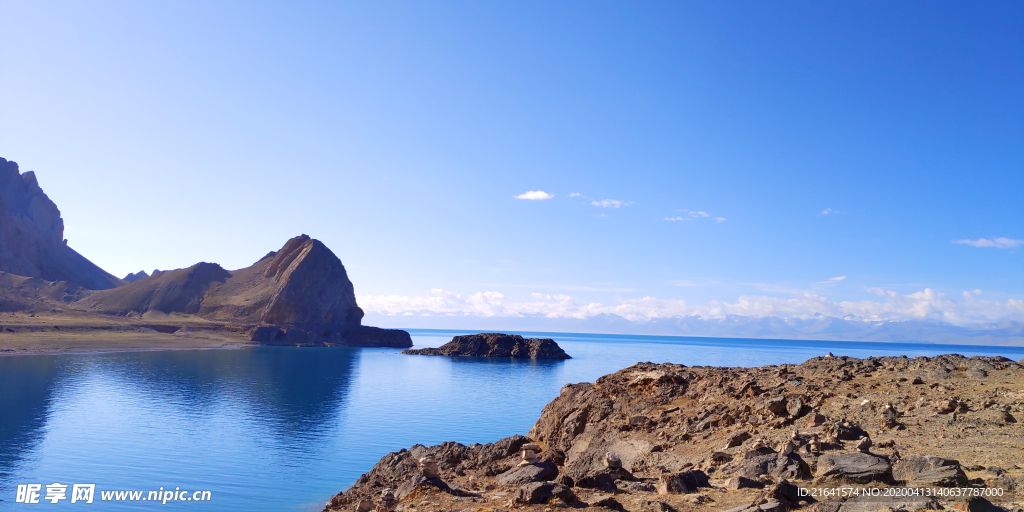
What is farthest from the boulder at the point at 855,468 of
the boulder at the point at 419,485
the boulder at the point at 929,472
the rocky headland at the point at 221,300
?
the rocky headland at the point at 221,300

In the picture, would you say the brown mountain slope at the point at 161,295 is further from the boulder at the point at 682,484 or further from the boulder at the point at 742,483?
the boulder at the point at 742,483

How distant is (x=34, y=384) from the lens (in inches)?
2149

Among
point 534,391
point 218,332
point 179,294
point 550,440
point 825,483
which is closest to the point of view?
point 825,483

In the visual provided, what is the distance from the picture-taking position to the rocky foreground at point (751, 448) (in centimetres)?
1005

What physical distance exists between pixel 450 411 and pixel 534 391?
1909 centimetres

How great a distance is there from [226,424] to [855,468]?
4045cm

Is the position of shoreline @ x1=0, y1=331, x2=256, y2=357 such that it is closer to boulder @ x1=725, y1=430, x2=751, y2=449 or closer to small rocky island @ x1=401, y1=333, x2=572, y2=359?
small rocky island @ x1=401, y1=333, x2=572, y2=359

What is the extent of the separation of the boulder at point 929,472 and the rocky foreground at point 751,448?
0.08 feet

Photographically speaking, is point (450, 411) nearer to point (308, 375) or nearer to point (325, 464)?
point (325, 464)

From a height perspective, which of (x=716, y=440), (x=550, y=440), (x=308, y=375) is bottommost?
(x=308, y=375)

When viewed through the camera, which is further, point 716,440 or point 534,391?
point 534,391

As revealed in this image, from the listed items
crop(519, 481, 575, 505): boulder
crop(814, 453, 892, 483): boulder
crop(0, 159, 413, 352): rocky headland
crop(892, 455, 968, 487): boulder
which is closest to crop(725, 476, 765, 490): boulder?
crop(814, 453, 892, 483): boulder

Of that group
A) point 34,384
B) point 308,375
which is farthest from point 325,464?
point 308,375

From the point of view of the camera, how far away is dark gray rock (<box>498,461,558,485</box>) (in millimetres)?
12845
